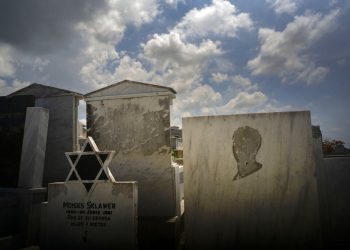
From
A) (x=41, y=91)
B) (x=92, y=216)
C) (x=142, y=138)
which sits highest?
(x=41, y=91)

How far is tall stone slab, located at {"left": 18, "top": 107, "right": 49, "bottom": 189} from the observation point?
4867 mm

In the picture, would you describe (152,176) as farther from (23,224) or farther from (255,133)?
(23,224)

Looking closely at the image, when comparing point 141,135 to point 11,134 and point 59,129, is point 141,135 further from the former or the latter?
point 11,134

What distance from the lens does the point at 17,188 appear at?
16.2 feet

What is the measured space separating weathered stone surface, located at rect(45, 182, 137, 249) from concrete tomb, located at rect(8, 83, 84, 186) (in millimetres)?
1883

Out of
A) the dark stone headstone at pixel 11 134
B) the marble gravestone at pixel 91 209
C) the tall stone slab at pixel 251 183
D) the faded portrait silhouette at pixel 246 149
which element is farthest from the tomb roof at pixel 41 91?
the faded portrait silhouette at pixel 246 149

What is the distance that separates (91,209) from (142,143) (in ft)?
4.68

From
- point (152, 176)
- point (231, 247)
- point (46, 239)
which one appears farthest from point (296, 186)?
point (46, 239)

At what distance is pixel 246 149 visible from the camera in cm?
376

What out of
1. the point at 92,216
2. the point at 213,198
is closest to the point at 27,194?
the point at 92,216

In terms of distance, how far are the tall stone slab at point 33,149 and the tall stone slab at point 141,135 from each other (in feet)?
2.72

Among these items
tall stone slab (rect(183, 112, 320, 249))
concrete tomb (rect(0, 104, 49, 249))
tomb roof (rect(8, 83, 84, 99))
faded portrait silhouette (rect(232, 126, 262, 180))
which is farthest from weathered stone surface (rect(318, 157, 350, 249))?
tomb roof (rect(8, 83, 84, 99))

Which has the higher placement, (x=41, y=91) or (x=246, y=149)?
(x=41, y=91)

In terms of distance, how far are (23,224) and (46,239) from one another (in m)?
0.95
